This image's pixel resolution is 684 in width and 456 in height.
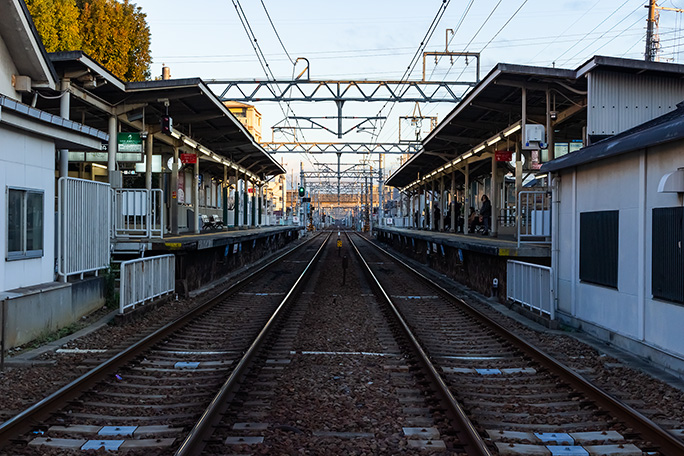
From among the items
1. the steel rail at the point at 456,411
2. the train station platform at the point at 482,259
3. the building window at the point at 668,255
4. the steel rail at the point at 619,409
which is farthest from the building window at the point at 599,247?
the steel rail at the point at 456,411

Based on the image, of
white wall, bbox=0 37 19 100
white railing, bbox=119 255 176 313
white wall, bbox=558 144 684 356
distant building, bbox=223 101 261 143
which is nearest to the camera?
white wall, bbox=558 144 684 356

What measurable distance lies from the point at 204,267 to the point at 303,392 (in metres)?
10.7

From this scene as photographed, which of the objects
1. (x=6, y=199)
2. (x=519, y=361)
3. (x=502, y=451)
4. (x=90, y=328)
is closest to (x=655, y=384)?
(x=519, y=361)

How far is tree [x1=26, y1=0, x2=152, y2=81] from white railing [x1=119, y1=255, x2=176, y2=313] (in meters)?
19.6

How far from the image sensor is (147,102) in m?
16.3

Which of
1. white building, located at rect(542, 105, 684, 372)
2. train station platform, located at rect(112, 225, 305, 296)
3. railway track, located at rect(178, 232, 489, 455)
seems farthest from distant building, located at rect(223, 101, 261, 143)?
railway track, located at rect(178, 232, 489, 455)

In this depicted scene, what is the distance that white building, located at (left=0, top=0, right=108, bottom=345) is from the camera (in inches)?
330

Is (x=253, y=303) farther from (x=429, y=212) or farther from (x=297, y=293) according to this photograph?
(x=429, y=212)

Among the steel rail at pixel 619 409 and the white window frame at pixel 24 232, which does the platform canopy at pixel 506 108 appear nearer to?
the steel rail at pixel 619 409

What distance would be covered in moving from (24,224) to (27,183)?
0.62 m

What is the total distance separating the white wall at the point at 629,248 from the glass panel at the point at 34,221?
8543 mm

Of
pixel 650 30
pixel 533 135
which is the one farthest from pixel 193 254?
pixel 650 30

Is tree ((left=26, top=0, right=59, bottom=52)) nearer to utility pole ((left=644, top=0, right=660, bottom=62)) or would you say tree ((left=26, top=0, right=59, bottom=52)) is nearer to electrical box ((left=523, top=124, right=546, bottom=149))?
electrical box ((left=523, top=124, right=546, bottom=149))

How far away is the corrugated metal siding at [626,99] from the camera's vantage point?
12.1 meters
